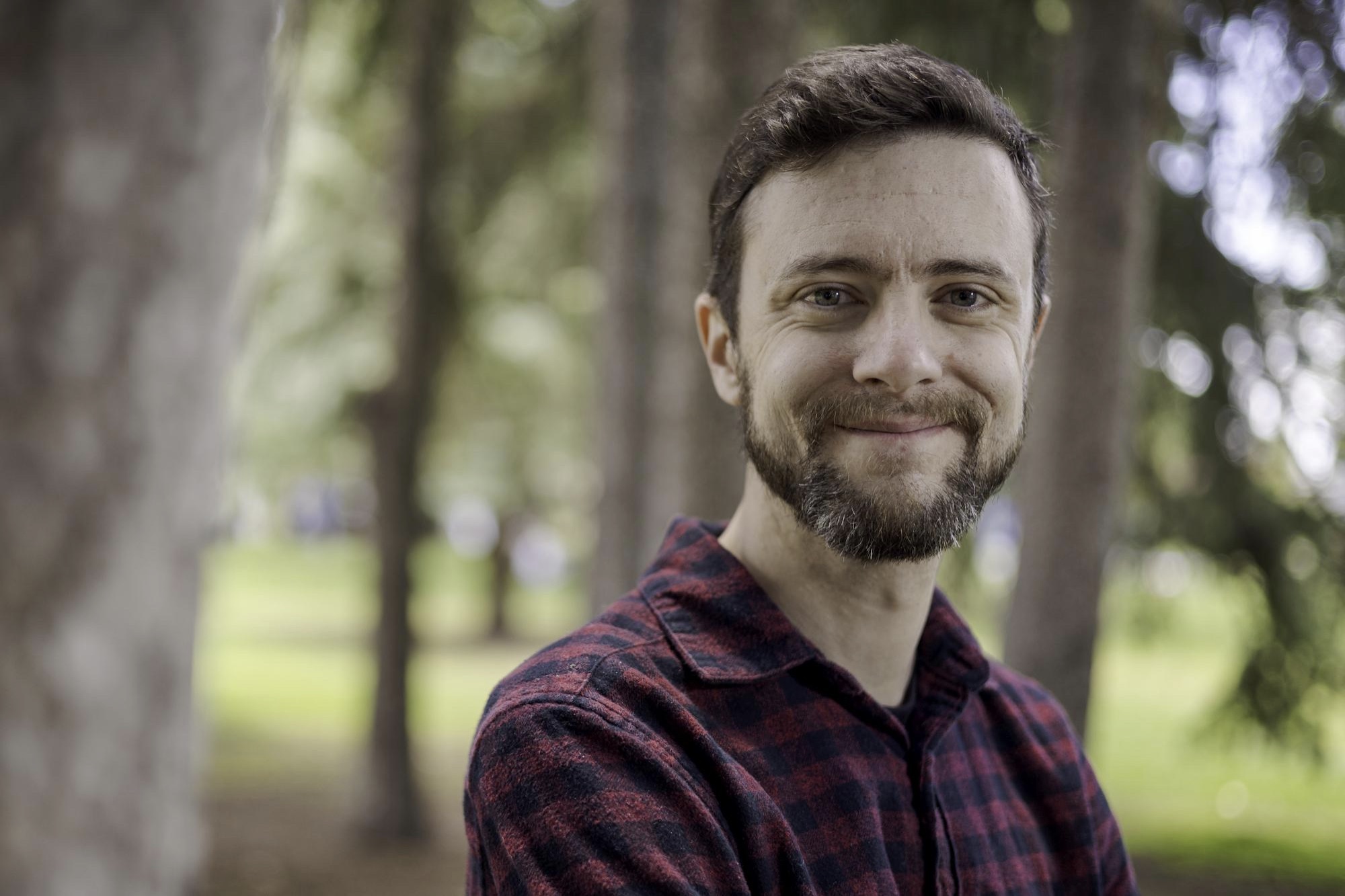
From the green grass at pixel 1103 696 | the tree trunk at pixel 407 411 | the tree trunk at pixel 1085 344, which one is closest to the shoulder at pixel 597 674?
the green grass at pixel 1103 696

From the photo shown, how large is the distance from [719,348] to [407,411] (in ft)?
25.3

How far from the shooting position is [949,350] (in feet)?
5.23

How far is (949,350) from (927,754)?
21.3 inches

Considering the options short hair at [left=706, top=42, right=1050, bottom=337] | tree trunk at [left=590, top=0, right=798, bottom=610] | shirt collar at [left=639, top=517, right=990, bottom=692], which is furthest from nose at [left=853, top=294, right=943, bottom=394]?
tree trunk at [left=590, top=0, right=798, bottom=610]

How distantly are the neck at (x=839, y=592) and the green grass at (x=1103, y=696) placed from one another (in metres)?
2.14

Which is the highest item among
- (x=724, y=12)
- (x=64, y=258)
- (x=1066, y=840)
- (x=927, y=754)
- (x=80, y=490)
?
(x=724, y=12)

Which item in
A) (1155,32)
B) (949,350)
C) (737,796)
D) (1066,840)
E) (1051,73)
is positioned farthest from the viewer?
(1051,73)

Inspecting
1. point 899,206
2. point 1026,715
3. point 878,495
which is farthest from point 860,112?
point 1026,715

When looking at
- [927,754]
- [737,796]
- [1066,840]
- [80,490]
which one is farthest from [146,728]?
[1066,840]

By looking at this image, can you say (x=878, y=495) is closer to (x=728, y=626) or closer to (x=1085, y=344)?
(x=728, y=626)

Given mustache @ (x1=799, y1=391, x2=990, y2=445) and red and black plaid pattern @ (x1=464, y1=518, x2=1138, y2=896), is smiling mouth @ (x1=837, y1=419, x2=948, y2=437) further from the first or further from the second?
red and black plaid pattern @ (x1=464, y1=518, x2=1138, y2=896)

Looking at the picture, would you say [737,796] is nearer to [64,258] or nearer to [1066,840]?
[1066,840]

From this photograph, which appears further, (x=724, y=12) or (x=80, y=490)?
(x=724, y=12)

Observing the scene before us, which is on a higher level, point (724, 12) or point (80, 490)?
point (724, 12)
